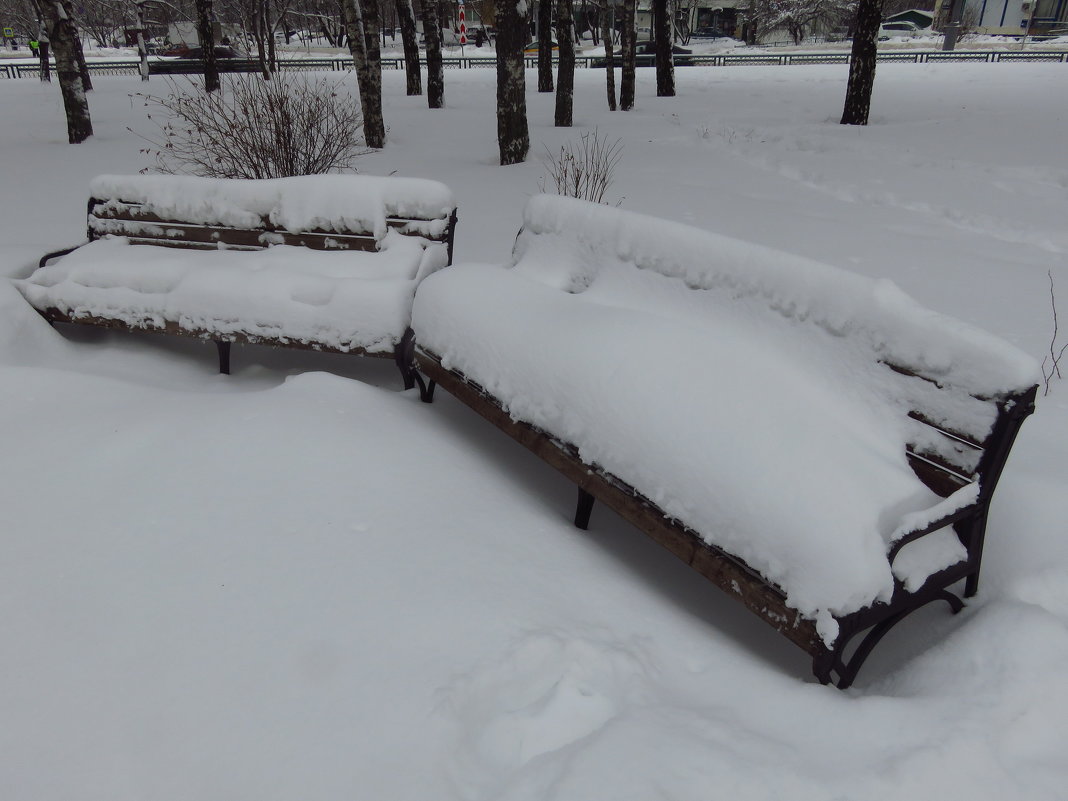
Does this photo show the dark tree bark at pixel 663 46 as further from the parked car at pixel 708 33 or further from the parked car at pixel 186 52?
the parked car at pixel 708 33

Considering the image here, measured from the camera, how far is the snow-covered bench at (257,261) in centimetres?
364

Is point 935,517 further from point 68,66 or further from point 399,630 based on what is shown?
point 68,66

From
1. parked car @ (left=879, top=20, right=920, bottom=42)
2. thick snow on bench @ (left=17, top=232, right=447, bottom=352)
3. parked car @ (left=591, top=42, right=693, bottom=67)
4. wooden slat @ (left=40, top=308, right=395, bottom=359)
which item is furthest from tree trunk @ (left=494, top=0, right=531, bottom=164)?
parked car @ (left=879, top=20, right=920, bottom=42)

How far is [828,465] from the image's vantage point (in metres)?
2.01

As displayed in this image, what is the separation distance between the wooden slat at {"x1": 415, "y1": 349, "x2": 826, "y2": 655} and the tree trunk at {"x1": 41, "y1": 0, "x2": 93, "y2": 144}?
9.71 metres

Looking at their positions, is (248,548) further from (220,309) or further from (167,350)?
(167,350)

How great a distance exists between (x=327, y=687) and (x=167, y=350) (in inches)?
124

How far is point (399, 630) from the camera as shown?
1963mm

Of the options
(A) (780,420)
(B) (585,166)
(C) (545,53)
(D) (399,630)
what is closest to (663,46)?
(C) (545,53)

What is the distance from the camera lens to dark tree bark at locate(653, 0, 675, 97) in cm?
1421

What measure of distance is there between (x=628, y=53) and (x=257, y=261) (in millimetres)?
11728

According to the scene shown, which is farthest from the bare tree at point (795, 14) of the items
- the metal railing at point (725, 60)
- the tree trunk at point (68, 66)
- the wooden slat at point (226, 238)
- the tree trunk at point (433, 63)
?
the wooden slat at point (226, 238)

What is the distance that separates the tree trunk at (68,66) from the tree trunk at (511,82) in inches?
236

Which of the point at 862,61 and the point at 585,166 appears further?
the point at 862,61
